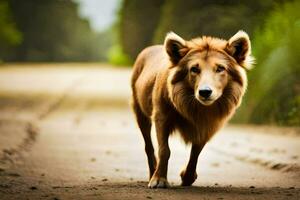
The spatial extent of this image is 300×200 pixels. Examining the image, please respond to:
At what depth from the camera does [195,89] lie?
759 centimetres

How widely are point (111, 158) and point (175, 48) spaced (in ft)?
13.9

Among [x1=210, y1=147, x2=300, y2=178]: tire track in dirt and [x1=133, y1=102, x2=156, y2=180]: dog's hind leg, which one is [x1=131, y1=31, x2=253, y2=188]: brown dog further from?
[x1=210, y1=147, x2=300, y2=178]: tire track in dirt

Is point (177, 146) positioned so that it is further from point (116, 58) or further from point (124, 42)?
point (116, 58)

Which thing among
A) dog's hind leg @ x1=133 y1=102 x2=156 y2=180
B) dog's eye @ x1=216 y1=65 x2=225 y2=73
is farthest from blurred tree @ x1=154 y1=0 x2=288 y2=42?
dog's eye @ x1=216 y1=65 x2=225 y2=73

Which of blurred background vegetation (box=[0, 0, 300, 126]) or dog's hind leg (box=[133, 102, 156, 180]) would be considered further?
blurred background vegetation (box=[0, 0, 300, 126])

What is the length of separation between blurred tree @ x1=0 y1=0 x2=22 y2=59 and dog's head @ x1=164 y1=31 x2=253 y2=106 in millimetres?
47945

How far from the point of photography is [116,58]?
164 feet

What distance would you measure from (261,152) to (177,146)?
229cm

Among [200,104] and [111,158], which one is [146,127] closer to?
[200,104]

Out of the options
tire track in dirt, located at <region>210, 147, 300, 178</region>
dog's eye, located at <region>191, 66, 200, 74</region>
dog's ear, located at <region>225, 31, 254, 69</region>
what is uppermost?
dog's ear, located at <region>225, 31, 254, 69</region>

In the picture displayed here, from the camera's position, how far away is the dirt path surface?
7.35 metres

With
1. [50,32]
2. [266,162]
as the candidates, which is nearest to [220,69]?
[266,162]

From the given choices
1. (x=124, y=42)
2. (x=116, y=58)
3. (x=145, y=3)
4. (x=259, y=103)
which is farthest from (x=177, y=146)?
(x=116, y=58)

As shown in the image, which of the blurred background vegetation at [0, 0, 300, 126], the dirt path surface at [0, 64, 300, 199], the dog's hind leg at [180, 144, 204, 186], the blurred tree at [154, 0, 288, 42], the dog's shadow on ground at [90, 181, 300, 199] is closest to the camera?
the dog's shadow on ground at [90, 181, 300, 199]
